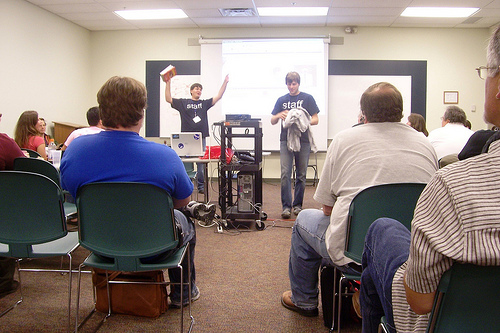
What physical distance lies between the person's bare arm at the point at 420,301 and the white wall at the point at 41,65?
5.79 meters

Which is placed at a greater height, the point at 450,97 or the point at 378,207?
the point at 450,97

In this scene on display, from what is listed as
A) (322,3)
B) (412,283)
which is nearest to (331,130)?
(322,3)

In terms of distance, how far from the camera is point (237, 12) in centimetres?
624

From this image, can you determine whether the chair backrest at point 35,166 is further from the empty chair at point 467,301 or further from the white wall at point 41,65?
the white wall at point 41,65

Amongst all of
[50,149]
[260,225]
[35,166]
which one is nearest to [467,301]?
[35,166]

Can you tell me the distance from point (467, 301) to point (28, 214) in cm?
174

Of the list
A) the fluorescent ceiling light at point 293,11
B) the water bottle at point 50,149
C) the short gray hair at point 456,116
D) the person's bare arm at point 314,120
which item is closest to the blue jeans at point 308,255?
the short gray hair at point 456,116

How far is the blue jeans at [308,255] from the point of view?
1.76 m

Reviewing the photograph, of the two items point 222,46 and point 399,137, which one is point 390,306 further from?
point 222,46

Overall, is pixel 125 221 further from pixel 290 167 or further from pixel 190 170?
pixel 190 170

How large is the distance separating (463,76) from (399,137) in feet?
21.1

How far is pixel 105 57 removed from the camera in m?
7.51

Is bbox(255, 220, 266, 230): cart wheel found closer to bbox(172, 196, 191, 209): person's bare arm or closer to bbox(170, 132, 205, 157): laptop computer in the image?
bbox(170, 132, 205, 157): laptop computer

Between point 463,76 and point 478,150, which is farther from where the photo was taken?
point 463,76
